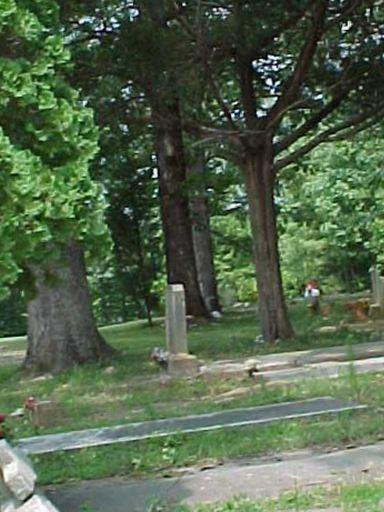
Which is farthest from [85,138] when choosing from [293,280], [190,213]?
[293,280]

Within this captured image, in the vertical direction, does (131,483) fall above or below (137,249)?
below

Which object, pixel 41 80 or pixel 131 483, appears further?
pixel 131 483

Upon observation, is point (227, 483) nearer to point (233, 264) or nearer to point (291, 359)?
point (291, 359)

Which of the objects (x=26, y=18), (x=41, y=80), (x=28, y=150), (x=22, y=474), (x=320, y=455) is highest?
(x=26, y=18)

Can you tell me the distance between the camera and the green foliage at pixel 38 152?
528cm

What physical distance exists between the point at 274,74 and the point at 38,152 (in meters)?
12.1

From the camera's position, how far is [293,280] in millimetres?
40250

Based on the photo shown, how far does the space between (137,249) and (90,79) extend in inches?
544

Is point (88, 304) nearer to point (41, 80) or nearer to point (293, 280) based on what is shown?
point (41, 80)

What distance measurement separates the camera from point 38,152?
5.57 metres

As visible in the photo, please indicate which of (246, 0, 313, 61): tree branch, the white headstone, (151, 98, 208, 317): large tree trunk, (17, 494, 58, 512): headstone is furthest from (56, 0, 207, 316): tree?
(17, 494, 58, 512): headstone

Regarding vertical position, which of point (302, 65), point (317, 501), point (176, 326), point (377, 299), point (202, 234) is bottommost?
point (317, 501)

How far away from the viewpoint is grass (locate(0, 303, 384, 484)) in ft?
23.5

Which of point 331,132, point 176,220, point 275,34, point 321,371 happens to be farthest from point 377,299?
point 321,371
